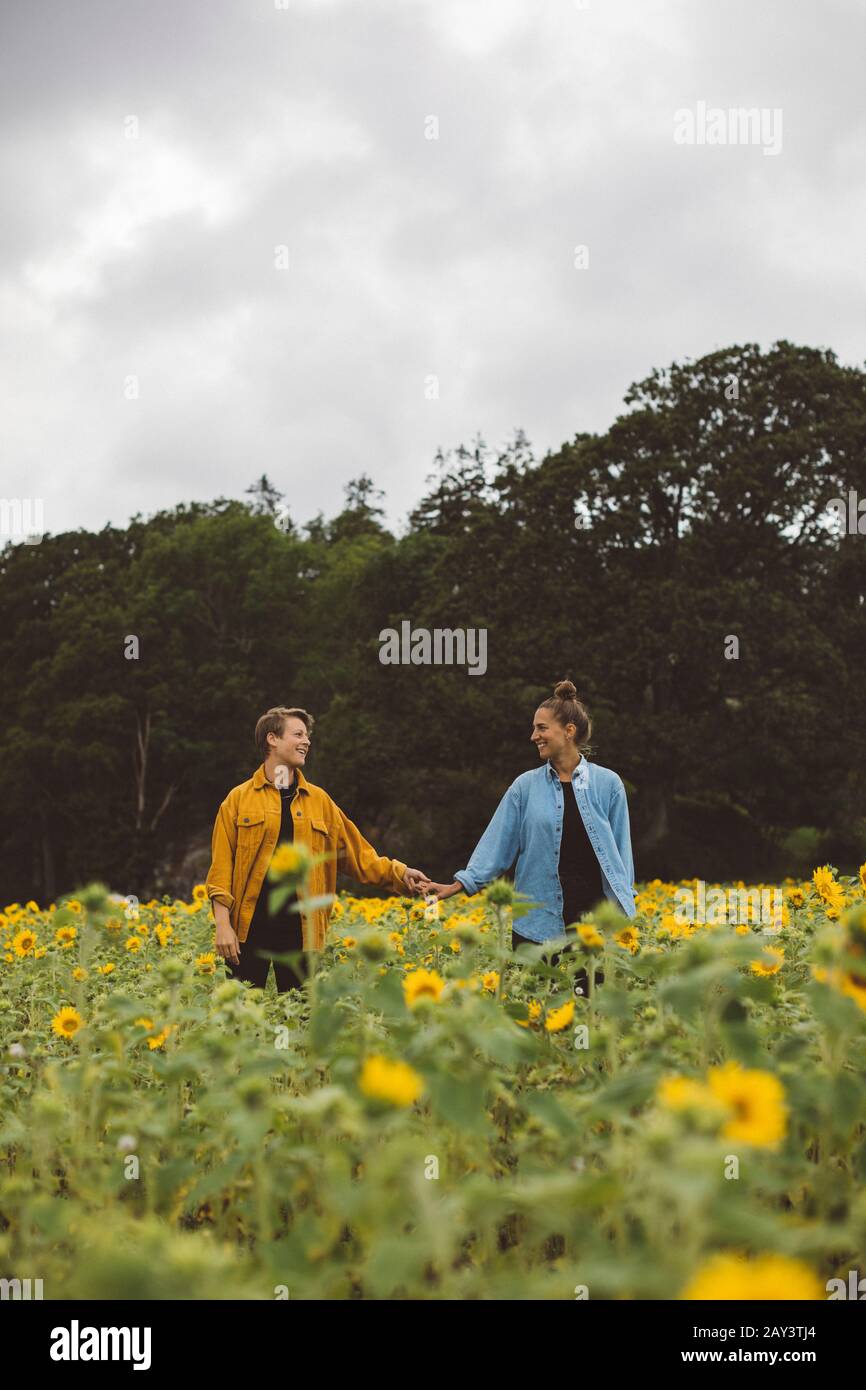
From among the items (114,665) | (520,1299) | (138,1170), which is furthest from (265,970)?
(114,665)

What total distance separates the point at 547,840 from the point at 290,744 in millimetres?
1403

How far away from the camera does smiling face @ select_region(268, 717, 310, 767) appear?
228 inches

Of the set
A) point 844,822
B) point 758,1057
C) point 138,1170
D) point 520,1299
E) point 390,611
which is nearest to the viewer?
point 520,1299

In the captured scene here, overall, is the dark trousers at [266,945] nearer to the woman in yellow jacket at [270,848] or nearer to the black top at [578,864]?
the woman in yellow jacket at [270,848]

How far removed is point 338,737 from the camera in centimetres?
2731

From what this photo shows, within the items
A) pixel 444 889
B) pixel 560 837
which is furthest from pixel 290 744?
pixel 560 837

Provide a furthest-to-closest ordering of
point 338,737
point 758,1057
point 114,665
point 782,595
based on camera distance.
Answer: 1. point 114,665
2. point 338,737
3. point 782,595
4. point 758,1057

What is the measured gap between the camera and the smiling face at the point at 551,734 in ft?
18.2

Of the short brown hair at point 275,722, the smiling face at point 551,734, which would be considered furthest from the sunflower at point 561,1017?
the short brown hair at point 275,722

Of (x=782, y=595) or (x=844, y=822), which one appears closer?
(x=844, y=822)

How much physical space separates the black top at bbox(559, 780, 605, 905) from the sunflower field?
1.74m

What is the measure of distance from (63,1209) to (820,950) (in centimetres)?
148
